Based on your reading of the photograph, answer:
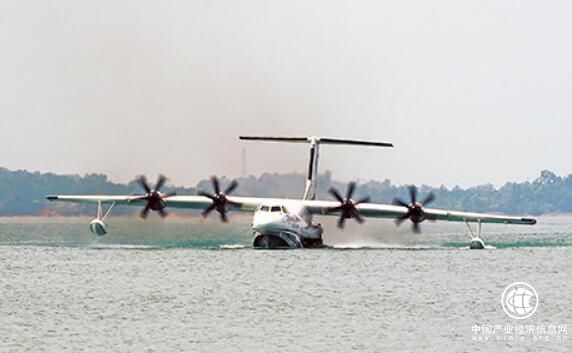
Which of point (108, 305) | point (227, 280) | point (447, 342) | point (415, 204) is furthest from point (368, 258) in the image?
point (447, 342)

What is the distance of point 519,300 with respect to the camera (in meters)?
59.5

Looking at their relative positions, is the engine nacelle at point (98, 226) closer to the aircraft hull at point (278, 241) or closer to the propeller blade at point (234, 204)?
the propeller blade at point (234, 204)

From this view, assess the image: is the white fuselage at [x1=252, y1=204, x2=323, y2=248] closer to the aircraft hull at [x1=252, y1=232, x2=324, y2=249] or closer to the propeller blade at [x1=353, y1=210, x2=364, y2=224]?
the aircraft hull at [x1=252, y1=232, x2=324, y2=249]

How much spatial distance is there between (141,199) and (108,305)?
34440 millimetres

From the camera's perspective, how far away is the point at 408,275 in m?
71.6

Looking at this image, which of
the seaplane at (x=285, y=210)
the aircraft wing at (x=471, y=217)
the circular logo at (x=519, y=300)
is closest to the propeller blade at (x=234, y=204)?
the seaplane at (x=285, y=210)

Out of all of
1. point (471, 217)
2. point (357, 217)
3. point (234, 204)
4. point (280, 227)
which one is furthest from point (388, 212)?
point (234, 204)

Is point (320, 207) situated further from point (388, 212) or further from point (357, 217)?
point (388, 212)

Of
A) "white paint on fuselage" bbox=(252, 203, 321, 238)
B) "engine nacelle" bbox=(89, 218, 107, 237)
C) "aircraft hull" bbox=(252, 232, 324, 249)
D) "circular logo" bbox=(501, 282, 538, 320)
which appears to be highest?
"white paint on fuselage" bbox=(252, 203, 321, 238)

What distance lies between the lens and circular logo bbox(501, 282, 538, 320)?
173ft

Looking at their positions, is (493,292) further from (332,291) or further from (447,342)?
(447,342)

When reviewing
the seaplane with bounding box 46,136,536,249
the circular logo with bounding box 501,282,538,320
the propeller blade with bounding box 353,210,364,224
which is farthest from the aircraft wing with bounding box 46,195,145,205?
the circular logo with bounding box 501,282,538,320

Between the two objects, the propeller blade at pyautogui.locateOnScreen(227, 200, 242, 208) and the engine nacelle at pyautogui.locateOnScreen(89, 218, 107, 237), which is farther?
the engine nacelle at pyautogui.locateOnScreen(89, 218, 107, 237)

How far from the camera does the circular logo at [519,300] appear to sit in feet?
173
